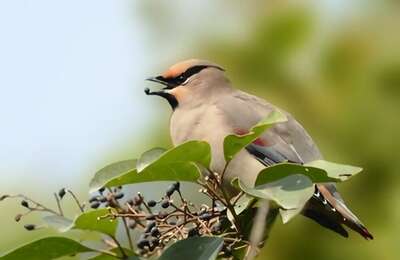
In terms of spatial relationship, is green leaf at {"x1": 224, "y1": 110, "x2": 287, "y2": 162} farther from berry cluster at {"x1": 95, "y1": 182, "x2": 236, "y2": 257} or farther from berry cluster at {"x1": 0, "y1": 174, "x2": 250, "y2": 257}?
berry cluster at {"x1": 95, "y1": 182, "x2": 236, "y2": 257}

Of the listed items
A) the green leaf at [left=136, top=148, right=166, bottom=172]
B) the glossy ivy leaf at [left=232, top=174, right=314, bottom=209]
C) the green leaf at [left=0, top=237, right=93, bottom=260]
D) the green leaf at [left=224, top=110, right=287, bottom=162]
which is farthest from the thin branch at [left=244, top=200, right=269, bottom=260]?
the green leaf at [left=0, top=237, right=93, bottom=260]

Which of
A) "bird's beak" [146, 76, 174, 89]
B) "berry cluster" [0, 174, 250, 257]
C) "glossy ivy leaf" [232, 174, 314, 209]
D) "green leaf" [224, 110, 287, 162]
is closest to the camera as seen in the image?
"glossy ivy leaf" [232, 174, 314, 209]

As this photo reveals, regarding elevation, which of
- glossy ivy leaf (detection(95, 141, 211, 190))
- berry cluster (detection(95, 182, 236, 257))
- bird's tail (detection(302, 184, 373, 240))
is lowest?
bird's tail (detection(302, 184, 373, 240))

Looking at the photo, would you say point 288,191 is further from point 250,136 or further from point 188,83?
point 188,83

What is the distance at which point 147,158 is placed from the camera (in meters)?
2.64

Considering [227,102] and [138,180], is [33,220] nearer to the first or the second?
[227,102]

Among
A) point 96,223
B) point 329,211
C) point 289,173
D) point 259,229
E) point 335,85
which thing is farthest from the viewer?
point 335,85

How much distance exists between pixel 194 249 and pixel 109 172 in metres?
0.28

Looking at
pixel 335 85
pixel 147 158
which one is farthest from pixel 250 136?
pixel 335 85

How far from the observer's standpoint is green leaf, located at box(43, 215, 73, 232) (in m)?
2.68

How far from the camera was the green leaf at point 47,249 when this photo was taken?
8.95ft

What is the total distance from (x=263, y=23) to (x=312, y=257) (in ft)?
3.66

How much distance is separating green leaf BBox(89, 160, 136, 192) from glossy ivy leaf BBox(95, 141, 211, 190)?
12 millimetres

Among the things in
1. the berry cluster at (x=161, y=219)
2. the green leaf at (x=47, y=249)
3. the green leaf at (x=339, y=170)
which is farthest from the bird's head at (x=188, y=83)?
the green leaf at (x=339, y=170)
